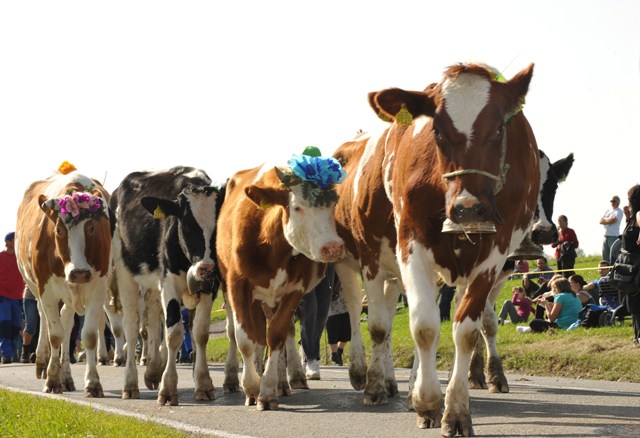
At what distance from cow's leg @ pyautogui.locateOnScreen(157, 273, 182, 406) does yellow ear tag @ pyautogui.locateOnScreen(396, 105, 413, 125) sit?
424 centimetres

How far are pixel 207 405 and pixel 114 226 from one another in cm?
365

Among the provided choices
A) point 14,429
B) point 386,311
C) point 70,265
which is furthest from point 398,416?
point 70,265

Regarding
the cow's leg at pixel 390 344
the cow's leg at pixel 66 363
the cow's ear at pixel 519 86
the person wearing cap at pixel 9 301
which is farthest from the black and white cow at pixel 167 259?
the person wearing cap at pixel 9 301

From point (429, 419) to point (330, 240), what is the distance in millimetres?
2503

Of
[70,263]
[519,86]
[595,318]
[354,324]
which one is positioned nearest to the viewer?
[519,86]

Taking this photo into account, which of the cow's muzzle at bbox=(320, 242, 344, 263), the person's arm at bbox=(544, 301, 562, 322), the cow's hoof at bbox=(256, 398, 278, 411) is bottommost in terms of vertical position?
the cow's hoof at bbox=(256, 398, 278, 411)

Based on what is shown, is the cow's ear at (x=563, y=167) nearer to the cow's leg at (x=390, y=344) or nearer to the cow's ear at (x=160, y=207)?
the cow's leg at (x=390, y=344)

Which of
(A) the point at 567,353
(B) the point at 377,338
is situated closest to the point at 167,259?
(B) the point at 377,338

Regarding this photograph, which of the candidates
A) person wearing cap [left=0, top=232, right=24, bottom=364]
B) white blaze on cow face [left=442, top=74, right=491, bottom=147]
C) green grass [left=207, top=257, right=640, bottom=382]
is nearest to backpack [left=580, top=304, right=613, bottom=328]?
green grass [left=207, top=257, right=640, bottom=382]

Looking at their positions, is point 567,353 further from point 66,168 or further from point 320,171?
point 66,168

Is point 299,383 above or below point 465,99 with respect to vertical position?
below

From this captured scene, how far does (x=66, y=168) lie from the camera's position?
1678 centimetres

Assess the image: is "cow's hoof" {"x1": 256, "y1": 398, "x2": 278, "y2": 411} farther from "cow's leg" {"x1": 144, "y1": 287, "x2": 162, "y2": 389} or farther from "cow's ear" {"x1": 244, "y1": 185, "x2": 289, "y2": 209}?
"cow's leg" {"x1": 144, "y1": 287, "x2": 162, "y2": 389}

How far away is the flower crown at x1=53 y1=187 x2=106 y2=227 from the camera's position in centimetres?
1424
